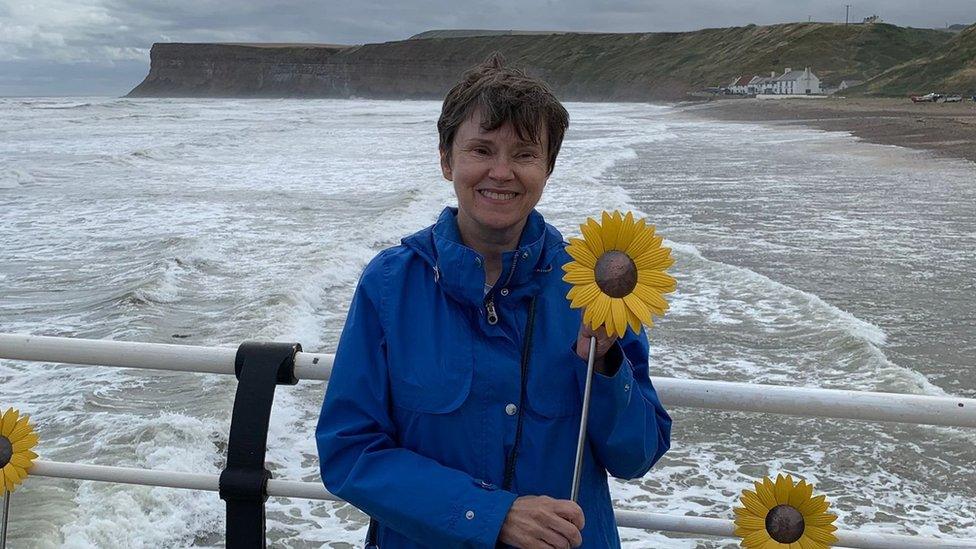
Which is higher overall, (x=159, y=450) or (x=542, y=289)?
(x=542, y=289)

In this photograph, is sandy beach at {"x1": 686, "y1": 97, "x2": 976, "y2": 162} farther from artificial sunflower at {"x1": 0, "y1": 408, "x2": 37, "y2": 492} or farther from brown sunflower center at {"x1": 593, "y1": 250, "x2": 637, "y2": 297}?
artificial sunflower at {"x1": 0, "y1": 408, "x2": 37, "y2": 492}

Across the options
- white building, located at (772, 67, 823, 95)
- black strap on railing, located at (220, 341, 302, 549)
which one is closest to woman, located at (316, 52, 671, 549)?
black strap on railing, located at (220, 341, 302, 549)

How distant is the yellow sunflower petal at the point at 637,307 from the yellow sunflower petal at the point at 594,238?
9 cm

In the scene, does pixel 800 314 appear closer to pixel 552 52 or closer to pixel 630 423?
pixel 630 423

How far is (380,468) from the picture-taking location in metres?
1.59

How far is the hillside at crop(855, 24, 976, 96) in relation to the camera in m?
68.7

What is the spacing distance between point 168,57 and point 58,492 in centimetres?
20060

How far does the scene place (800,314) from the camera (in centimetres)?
779

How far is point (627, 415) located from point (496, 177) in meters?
0.49

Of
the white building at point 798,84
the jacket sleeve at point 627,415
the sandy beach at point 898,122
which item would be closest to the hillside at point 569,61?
the white building at point 798,84

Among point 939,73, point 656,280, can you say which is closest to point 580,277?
point 656,280

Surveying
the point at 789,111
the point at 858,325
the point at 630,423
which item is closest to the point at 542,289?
the point at 630,423

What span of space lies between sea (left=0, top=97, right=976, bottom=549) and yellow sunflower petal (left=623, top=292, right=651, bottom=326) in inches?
111

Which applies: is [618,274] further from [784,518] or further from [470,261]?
[784,518]
